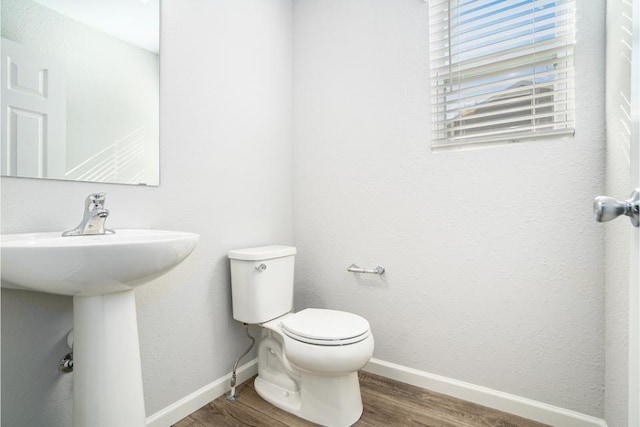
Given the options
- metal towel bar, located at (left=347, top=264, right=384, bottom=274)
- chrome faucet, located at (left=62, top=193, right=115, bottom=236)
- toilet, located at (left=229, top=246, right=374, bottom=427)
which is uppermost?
chrome faucet, located at (left=62, top=193, right=115, bottom=236)

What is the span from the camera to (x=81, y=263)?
779mm

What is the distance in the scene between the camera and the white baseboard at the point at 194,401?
4.40ft

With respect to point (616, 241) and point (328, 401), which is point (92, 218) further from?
point (616, 241)

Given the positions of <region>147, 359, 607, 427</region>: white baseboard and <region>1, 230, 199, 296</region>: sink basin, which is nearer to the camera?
<region>1, 230, 199, 296</region>: sink basin

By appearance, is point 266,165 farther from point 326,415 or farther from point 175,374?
point 326,415

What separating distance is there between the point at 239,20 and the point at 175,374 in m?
1.77

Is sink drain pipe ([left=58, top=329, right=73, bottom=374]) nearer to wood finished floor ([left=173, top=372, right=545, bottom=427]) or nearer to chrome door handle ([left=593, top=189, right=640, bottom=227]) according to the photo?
wood finished floor ([left=173, top=372, right=545, bottom=427])

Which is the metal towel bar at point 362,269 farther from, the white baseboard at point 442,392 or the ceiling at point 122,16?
the ceiling at point 122,16

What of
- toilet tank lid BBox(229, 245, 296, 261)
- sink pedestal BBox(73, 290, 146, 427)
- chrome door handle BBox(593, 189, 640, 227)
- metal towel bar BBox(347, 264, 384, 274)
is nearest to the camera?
chrome door handle BBox(593, 189, 640, 227)

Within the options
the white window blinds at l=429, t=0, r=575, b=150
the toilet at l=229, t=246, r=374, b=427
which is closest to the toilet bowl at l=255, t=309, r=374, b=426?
the toilet at l=229, t=246, r=374, b=427

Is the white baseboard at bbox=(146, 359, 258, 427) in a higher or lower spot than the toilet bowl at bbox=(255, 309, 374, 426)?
lower

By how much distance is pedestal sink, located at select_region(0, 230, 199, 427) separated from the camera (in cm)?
78

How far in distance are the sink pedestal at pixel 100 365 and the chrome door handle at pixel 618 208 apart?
3.95 feet

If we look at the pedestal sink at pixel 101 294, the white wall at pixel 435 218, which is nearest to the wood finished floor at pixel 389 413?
the white wall at pixel 435 218
